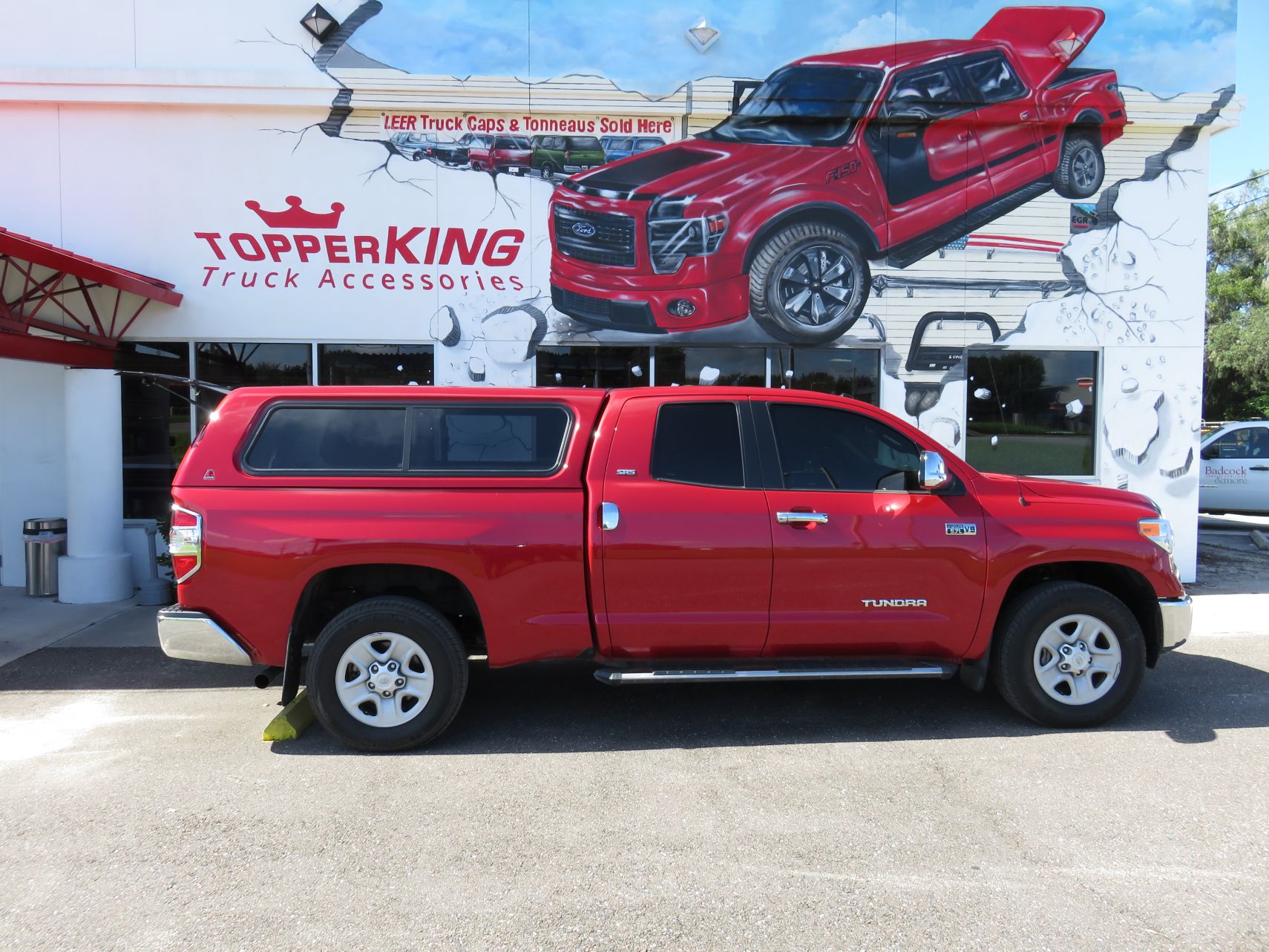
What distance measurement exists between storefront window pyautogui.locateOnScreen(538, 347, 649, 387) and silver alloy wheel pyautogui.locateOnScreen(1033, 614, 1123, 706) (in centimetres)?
539

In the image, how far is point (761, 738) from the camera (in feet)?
15.5

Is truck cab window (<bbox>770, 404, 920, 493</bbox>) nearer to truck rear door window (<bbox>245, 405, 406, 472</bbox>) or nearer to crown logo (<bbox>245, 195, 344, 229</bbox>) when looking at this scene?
truck rear door window (<bbox>245, 405, 406, 472</bbox>)

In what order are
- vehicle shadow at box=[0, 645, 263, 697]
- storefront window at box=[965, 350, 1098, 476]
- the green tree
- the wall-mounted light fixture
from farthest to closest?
1. the green tree
2. storefront window at box=[965, 350, 1098, 476]
3. the wall-mounted light fixture
4. vehicle shadow at box=[0, 645, 263, 697]

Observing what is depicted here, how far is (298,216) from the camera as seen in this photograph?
9.11 metres

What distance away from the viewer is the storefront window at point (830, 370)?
9422mm

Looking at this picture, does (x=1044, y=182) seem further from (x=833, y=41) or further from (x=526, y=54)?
(x=526, y=54)

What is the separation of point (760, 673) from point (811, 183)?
6.54 metres

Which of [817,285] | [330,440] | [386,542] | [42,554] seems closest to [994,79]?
[817,285]

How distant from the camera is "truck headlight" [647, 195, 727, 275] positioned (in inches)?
363

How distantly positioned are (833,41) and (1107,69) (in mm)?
3145

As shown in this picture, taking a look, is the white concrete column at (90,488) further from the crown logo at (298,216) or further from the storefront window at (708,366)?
the storefront window at (708,366)

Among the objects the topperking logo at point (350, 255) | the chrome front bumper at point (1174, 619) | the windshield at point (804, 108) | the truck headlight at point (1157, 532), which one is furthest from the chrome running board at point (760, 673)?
the windshield at point (804, 108)

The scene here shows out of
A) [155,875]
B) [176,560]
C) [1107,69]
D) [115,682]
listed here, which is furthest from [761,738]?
[1107,69]

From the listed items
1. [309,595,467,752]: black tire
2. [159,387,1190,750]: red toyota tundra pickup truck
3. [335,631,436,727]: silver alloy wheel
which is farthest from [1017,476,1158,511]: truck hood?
[335,631,436,727]: silver alloy wheel
